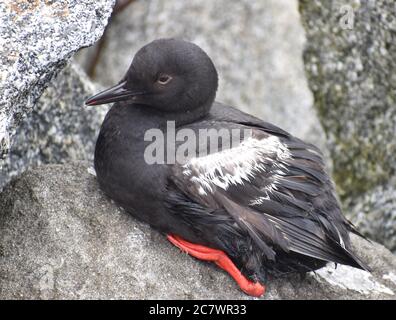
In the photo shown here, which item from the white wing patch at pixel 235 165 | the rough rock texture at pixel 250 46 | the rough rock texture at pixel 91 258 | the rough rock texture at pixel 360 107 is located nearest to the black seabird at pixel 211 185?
the white wing patch at pixel 235 165

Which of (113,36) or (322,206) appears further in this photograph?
(113,36)

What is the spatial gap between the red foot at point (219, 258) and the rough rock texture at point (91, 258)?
56 mm

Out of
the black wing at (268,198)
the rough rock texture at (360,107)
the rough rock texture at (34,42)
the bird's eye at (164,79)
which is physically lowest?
the rough rock texture at (360,107)

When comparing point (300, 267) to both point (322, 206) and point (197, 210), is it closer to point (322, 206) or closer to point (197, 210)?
point (322, 206)

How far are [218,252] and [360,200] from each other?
273 centimetres

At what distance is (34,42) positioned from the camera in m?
5.11

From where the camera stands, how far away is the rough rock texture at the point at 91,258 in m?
5.35

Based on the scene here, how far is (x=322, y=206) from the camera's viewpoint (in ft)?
18.7

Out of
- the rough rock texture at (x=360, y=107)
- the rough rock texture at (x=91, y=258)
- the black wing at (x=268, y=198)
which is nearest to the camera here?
the rough rock texture at (x=91, y=258)

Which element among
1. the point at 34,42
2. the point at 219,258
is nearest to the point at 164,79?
the point at 34,42

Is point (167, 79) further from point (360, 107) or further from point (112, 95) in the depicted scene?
point (360, 107)

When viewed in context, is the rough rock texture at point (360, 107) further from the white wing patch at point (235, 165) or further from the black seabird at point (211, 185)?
the white wing patch at point (235, 165)
